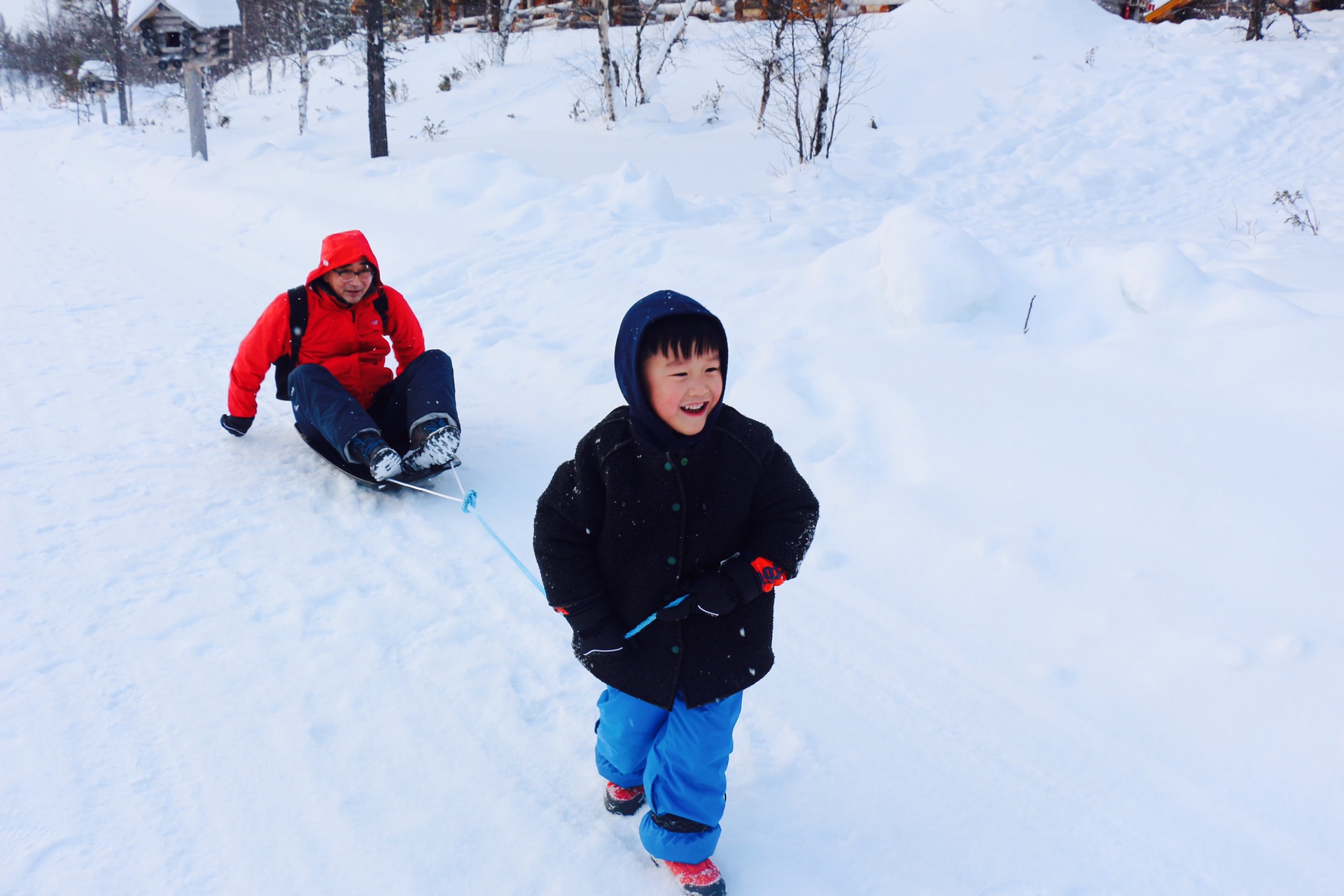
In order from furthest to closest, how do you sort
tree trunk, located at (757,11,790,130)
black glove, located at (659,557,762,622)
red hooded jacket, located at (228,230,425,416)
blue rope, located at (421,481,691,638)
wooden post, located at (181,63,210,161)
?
wooden post, located at (181,63,210,161)
tree trunk, located at (757,11,790,130)
red hooded jacket, located at (228,230,425,416)
blue rope, located at (421,481,691,638)
black glove, located at (659,557,762,622)

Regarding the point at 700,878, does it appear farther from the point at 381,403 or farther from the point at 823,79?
the point at 823,79

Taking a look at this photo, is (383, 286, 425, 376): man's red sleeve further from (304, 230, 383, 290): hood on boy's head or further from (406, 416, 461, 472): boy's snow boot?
(406, 416, 461, 472): boy's snow boot

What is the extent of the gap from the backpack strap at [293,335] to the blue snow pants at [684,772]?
8.45 ft

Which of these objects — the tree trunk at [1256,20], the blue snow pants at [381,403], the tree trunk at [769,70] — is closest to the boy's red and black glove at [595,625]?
the blue snow pants at [381,403]

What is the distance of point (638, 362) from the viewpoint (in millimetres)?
1506

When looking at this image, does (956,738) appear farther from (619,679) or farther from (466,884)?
(466,884)

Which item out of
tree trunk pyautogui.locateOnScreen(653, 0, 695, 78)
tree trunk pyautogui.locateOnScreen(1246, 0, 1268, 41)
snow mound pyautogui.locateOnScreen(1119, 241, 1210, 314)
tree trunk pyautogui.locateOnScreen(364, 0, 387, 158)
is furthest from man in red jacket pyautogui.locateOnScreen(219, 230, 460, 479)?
tree trunk pyautogui.locateOnScreen(1246, 0, 1268, 41)

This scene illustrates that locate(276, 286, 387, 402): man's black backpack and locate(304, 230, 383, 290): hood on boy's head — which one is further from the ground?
locate(304, 230, 383, 290): hood on boy's head

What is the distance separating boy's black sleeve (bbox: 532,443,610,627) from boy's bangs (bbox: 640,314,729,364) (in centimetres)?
27

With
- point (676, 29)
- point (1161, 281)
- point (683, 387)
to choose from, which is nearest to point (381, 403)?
point (683, 387)

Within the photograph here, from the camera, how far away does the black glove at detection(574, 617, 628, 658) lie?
1646 millimetres

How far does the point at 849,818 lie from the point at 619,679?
2.61 feet

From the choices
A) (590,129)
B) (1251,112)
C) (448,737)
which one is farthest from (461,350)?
(1251,112)

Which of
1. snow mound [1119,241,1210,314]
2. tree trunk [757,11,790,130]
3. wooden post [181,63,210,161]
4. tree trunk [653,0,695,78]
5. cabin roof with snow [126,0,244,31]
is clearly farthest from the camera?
cabin roof with snow [126,0,244,31]
